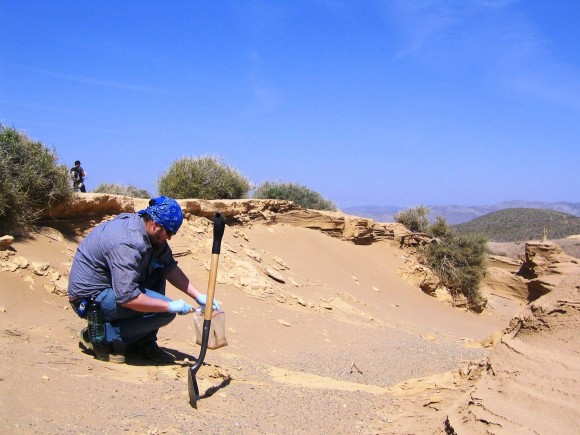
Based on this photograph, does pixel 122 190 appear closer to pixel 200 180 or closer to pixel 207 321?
pixel 200 180

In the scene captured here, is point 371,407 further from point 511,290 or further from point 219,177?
point 511,290

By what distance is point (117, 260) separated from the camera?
4.09m

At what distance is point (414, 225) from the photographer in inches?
806

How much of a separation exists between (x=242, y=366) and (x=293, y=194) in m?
14.9

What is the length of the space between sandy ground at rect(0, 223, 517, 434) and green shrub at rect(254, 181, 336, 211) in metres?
8.12

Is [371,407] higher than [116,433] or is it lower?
lower

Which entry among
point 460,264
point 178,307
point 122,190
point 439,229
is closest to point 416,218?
point 439,229

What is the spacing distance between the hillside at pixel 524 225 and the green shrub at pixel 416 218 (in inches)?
1007

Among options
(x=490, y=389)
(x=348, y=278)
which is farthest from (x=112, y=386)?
(x=348, y=278)

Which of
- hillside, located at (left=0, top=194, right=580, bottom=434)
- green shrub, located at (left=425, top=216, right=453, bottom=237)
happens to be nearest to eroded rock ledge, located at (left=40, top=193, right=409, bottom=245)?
hillside, located at (left=0, top=194, right=580, bottom=434)

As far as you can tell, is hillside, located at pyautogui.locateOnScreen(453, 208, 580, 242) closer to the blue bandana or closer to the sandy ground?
the sandy ground

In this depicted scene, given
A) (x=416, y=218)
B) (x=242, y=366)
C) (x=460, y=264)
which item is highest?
(x=416, y=218)

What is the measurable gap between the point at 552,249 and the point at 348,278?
25.4 ft

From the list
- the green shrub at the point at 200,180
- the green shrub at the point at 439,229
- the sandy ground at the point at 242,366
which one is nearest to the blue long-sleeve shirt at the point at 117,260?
the sandy ground at the point at 242,366
